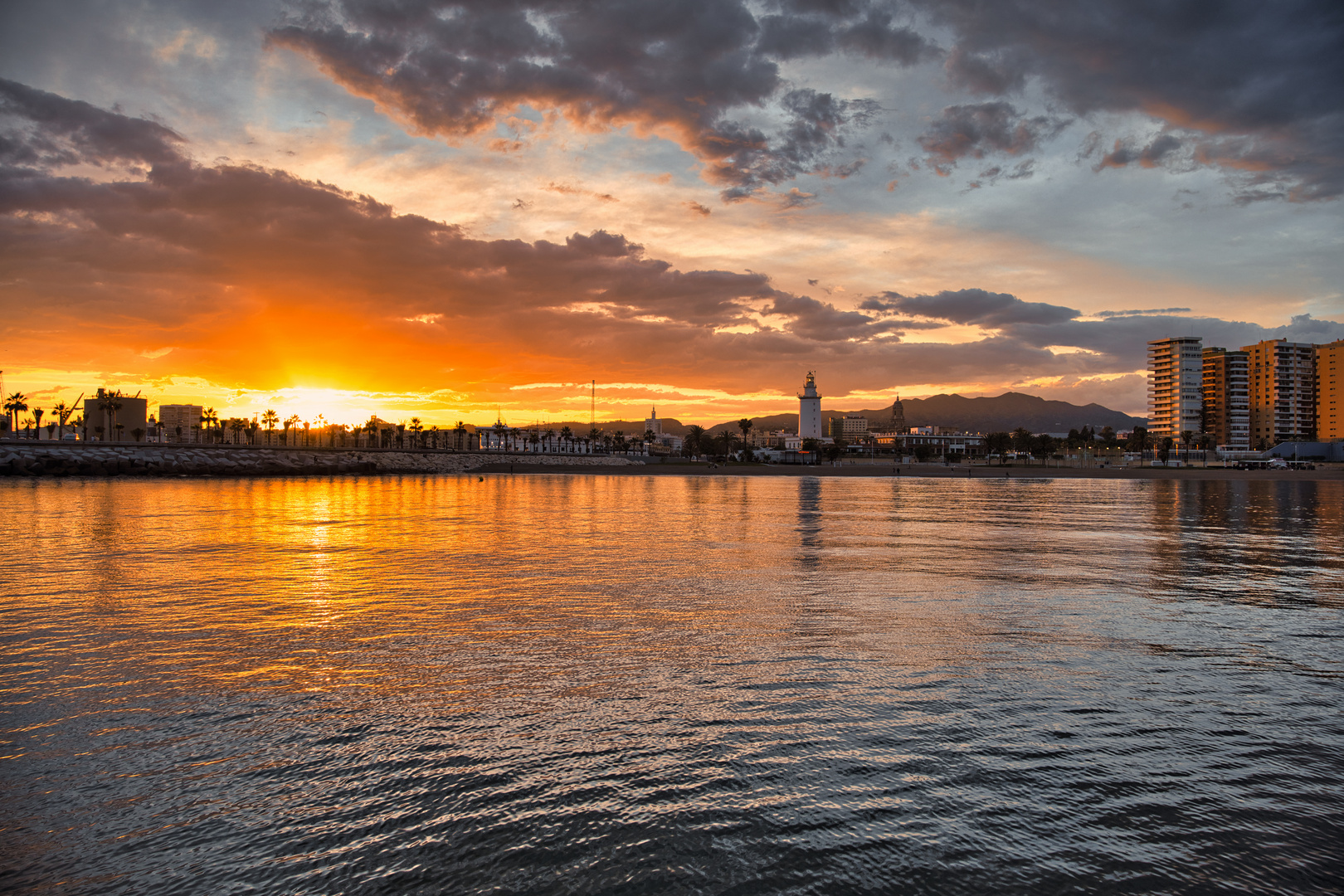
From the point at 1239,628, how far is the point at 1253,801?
7873 mm

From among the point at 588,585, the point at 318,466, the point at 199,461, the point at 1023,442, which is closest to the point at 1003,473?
the point at 1023,442

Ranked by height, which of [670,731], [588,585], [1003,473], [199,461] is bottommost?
[1003,473]

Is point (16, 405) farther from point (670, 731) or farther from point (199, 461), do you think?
point (670, 731)

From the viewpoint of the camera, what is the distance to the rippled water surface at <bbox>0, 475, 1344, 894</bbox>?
532 centimetres

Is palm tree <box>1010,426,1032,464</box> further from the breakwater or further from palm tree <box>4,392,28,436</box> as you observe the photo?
palm tree <box>4,392,28,436</box>

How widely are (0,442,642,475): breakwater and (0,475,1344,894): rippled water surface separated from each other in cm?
8267

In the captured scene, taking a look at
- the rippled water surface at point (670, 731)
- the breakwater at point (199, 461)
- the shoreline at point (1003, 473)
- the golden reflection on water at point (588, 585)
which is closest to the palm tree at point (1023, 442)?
the shoreline at point (1003, 473)

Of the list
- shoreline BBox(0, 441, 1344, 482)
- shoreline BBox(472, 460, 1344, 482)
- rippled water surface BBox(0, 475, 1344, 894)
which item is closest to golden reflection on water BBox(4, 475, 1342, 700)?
rippled water surface BBox(0, 475, 1344, 894)

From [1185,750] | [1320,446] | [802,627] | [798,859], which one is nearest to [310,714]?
[798,859]

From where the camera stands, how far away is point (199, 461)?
99.0 metres

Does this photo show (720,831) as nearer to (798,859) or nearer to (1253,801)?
(798,859)

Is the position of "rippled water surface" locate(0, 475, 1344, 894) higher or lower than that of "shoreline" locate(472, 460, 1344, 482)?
higher

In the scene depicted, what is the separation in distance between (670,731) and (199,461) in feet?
365

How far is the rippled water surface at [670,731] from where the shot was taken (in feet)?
17.5
